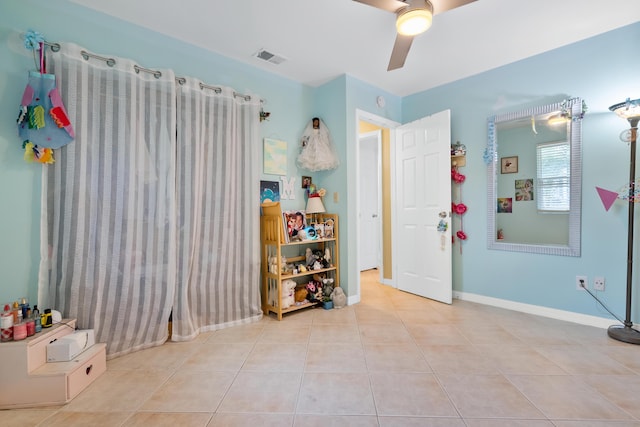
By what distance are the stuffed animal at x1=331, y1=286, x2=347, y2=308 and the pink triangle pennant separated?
2.44 m

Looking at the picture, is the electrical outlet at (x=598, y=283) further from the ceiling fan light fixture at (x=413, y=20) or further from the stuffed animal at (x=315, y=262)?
the ceiling fan light fixture at (x=413, y=20)

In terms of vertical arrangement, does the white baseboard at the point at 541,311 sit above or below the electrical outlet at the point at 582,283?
below

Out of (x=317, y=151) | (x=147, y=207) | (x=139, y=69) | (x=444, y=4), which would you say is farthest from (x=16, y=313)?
(x=444, y=4)

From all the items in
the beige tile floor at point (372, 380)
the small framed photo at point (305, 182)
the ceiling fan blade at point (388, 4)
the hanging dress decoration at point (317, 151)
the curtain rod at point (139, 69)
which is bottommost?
the beige tile floor at point (372, 380)

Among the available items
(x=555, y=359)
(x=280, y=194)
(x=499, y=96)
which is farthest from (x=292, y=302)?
(x=499, y=96)

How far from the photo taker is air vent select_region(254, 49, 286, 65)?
8.27 ft

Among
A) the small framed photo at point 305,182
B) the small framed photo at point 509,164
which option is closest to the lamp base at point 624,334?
the small framed photo at point 509,164

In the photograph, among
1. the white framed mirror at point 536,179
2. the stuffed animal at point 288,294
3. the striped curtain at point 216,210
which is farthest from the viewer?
the stuffed animal at point 288,294

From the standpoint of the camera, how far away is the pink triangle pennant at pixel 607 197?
2.29 metres

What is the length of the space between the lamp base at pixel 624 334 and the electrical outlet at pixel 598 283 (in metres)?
0.30

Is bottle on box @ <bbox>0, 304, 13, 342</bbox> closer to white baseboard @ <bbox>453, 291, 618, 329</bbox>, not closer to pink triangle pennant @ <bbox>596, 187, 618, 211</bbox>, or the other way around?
white baseboard @ <bbox>453, 291, 618, 329</bbox>

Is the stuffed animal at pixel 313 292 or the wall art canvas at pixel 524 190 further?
the stuffed animal at pixel 313 292

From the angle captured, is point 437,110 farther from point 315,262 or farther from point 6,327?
point 6,327

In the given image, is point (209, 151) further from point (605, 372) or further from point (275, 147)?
point (605, 372)
